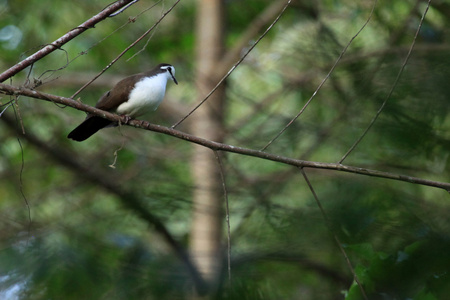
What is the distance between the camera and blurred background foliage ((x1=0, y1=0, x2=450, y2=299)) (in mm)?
2609

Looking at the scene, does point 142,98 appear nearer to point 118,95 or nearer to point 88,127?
point 118,95

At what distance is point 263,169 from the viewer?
5582 mm

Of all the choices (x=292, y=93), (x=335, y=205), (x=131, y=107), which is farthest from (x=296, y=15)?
(x=335, y=205)

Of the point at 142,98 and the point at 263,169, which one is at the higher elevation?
the point at 142,98

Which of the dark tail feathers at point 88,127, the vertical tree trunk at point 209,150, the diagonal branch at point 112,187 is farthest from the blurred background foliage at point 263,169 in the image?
the dark tail feathers at point 88,127

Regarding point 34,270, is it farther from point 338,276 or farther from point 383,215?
point 338,276

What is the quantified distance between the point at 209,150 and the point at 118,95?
1441 mm

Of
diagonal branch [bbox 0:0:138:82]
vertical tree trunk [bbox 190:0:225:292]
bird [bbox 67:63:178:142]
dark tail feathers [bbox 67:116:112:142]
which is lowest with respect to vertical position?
vertical tree trunk [bbox 190:0:225:292]

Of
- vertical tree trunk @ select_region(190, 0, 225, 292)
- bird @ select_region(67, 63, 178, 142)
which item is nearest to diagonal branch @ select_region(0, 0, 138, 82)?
bird @ select_region(67, 63, 178, 142)

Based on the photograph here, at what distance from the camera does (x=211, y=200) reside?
195 inches

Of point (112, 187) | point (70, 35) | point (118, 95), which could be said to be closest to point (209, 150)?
point (112, 187)

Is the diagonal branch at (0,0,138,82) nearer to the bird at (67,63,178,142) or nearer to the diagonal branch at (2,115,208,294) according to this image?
the bird at (67,63,178,142)

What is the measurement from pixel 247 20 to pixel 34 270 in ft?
14.2

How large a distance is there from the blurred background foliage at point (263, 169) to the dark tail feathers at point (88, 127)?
0.83 feet
